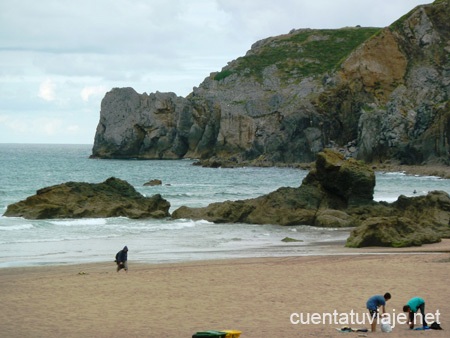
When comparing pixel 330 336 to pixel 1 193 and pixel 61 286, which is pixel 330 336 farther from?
pixel 1 193

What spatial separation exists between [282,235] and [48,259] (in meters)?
13.7

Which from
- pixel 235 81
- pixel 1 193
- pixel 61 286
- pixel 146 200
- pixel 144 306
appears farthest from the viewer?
pixel 235 81

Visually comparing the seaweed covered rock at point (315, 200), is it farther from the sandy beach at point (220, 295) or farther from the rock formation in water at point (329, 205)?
the sandy beach at point (220, 295)

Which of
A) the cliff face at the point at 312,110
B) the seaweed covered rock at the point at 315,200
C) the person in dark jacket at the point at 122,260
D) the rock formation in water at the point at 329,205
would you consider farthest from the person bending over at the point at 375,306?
the cliff face at the point at 312,110

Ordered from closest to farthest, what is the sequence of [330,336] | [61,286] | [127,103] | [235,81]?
1. [330,336]
2. [61,286]
3. [127,103]
4. [235,81]

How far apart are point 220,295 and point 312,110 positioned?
352ft

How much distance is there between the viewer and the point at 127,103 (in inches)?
5955

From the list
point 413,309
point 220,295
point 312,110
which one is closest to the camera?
point 413,309

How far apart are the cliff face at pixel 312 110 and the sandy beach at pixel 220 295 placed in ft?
254

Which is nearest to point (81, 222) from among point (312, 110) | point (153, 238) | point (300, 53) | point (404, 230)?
point (153, 238)

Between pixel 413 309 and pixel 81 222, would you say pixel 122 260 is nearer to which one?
pixel 413 309

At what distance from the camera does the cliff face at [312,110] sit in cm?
11081

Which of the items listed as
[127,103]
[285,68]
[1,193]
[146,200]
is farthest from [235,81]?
[146,200]

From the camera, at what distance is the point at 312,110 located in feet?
418
